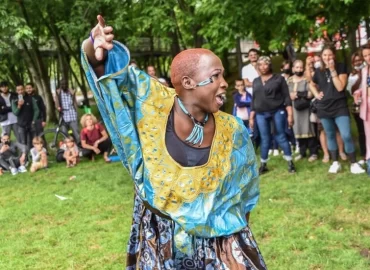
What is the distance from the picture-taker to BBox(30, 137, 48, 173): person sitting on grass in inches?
385

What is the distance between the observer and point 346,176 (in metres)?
6.93

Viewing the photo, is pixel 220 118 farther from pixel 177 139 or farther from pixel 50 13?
pixel 50 13

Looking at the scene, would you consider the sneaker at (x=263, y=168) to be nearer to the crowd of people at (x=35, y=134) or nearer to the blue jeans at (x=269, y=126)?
the blue jeans at (x=269, y=126)

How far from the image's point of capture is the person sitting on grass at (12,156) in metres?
9.68

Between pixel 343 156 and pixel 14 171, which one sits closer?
pixel 343 156

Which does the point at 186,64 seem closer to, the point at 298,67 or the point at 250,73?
the point at 298,67

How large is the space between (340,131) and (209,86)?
4.95 meters

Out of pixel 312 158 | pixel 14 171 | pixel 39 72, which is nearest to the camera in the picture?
pixel 312 158

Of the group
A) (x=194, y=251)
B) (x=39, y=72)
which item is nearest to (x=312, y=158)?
(x=194, y=251)

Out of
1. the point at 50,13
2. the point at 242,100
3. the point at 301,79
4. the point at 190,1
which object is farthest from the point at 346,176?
the point at 50,13

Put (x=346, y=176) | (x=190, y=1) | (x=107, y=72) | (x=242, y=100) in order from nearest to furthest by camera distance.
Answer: (x=107, y=72)
(x=346, y=176)
(x=242, y=100)
(x=190, y=1)

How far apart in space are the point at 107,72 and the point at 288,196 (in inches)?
172

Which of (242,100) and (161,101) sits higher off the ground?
(161,101)

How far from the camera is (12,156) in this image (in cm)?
986
